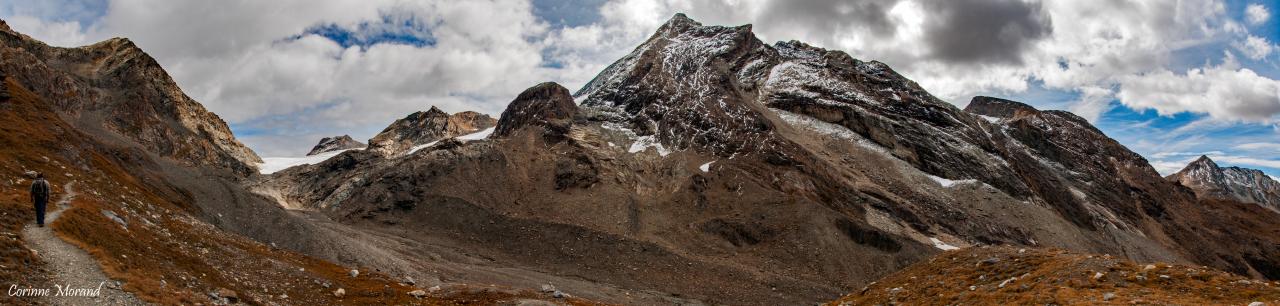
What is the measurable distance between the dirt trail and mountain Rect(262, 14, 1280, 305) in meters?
51.4

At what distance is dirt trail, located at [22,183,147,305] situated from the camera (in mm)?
21922

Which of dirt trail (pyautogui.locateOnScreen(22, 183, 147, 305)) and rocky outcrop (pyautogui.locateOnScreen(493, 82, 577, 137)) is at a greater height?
rocky outcrop (pyautogui.locateOnScreen(493, 82, 577, 137))

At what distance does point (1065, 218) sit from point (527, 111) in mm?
126567

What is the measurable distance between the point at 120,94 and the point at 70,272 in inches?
5666

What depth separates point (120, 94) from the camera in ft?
454

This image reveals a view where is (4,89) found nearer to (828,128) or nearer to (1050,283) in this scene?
(1050,283)

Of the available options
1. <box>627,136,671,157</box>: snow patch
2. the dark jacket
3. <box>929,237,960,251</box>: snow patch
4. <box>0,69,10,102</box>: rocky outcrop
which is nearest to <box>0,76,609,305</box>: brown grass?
the dark jacket

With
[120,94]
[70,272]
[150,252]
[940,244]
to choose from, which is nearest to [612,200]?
[940,244]

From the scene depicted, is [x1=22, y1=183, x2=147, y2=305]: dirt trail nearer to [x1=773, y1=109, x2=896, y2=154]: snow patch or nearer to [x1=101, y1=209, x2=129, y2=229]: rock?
[x1=101, y1=209, x2=129, y2=229]: rock

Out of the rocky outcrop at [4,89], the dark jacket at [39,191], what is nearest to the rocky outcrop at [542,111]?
the rocky outcrop at [4,89]

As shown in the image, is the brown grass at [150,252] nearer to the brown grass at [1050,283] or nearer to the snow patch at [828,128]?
the brown grass at [1050,283]

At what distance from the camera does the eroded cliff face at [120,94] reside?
4439 inches

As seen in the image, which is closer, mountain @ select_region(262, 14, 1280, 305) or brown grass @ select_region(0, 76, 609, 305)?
brown grass @ select_region(0, 76, 609, 305)

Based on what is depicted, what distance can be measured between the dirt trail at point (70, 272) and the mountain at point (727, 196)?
5136 cm
